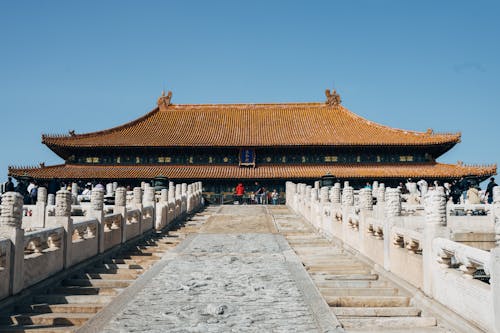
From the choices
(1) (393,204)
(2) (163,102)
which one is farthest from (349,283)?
(2) (163,102)

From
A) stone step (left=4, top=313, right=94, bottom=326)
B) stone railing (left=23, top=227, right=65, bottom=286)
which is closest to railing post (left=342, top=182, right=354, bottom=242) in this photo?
stone railing (left=23, top=227, right=65, bottom=286)

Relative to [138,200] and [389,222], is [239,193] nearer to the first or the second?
[138,200]

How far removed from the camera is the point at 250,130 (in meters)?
44.6

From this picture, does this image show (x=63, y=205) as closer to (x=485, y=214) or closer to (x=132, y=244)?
(x=132, y=244)

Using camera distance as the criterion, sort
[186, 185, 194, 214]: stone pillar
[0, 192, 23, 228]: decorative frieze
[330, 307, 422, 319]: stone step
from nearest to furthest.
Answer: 1. [330, 307, 422, 319]: stone step
2. [0, 192, 23, 228]: decorative frieze
3. [186, 185, 194, 214]: stone pillar

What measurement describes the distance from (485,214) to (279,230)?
304 inches

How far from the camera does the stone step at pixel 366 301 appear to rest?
8289 mm

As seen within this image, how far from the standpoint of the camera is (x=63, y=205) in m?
10.3

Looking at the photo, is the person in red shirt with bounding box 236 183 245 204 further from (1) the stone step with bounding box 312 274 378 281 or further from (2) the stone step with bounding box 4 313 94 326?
(2) the stone step with bounding box 4 313 94 326

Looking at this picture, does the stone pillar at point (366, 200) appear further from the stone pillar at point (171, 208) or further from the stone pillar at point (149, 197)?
the stone pillar at point (171, 208)

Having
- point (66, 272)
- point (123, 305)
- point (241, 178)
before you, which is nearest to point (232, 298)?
point (123, 305)

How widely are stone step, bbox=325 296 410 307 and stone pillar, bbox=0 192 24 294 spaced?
15.7ft

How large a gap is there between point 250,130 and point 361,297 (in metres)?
36.6

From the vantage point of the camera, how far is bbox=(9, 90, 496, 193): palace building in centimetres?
3944
